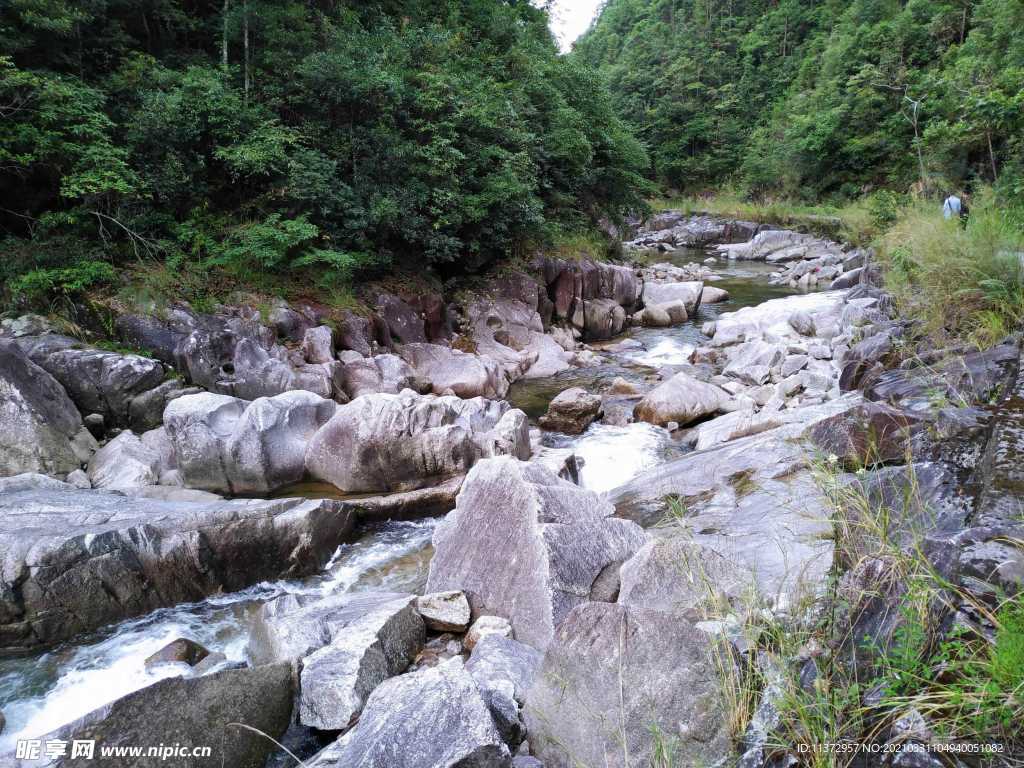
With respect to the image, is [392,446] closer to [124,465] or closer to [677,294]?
[124,465]

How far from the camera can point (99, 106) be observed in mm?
9633

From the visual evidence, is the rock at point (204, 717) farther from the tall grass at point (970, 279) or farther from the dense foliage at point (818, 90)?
the dense foliage at point (818, 90)

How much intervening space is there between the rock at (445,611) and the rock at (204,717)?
1090 millimetres

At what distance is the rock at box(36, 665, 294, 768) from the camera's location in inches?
114

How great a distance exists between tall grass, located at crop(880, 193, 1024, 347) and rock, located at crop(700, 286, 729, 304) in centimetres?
1062

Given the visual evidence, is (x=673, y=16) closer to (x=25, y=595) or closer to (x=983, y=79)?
(x=983, y=79)

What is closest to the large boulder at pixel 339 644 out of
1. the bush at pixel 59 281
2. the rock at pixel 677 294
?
the bush at pixel 59 281

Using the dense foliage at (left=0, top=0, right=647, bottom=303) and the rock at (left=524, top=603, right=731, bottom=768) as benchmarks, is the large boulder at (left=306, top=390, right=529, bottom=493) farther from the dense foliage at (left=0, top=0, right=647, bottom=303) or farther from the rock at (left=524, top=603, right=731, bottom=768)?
the dense foliage at (left=0, top=0, right=647, bottom=303)

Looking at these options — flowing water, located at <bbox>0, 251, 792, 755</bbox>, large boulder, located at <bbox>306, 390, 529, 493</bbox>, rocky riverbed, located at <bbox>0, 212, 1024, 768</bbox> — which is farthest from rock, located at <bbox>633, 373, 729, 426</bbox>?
large boulder, located at <bbox>306, 390, 529, 493</bbox>

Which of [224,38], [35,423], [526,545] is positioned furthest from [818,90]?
[35,423]

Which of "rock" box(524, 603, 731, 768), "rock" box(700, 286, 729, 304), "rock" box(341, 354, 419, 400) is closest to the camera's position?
"rock" box(524, 603, 731, 768)

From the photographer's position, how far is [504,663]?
3.47 m

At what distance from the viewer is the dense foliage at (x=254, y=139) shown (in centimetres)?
903

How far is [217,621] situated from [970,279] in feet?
27.4
